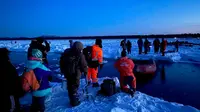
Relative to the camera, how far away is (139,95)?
6168 mm

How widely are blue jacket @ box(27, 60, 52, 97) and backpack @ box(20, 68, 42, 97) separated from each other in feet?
0.26

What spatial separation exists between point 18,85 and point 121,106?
261 cm

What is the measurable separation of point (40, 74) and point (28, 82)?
287 mm

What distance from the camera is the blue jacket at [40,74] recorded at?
401cm

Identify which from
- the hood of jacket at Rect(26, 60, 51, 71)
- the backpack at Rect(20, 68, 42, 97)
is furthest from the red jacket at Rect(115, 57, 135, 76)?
the backpack at Rect(20, 68, 42, 97)

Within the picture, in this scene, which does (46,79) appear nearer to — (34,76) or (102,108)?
(34,76)

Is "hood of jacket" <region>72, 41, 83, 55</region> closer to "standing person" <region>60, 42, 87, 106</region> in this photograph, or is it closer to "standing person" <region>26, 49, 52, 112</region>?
"standing person" <region>60, 42, 87, 106</region>

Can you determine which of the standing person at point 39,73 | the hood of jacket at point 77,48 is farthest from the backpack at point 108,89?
the standing person at point 39,73

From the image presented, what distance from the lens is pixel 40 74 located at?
13.3ft

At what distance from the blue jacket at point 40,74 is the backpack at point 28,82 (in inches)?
3.1

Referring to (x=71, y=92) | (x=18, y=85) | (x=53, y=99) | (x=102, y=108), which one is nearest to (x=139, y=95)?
(x=102, y=108)

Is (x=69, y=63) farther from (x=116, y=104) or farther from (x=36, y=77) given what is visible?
(x=116, y=104)

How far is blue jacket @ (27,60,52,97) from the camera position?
401 centimetres

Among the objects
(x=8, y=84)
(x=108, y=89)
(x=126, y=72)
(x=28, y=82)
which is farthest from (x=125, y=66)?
(x=8, y=84)
